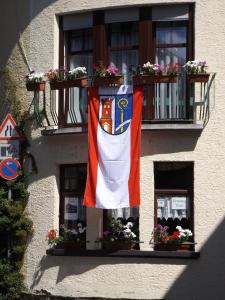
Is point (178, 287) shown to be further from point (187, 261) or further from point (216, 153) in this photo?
point (216, 153)

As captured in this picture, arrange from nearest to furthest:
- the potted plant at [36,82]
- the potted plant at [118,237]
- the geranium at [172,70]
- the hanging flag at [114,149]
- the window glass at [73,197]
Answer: the geranium at [172,70], the hanging flag at [114,149], the potted plant at [118,237], the potted plant at [36,82], the window glass at [73,197]

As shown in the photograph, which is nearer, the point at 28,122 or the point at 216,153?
the point at 216,153

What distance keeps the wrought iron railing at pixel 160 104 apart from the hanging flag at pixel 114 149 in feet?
1.48

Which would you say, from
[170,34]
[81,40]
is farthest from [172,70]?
[81,40]

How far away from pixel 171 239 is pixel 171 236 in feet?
0.23

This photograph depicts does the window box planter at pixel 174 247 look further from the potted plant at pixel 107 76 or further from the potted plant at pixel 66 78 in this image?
the potted plant at pixel 66 78

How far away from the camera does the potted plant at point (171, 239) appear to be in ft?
49.0

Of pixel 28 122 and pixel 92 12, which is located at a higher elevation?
pixel 92 12

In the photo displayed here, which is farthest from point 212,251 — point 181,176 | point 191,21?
point 191,21

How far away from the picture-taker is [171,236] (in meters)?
15.0

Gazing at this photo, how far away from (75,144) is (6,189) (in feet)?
5.99

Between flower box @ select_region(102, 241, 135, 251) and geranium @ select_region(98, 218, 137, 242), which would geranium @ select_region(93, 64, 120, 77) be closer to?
geranium @ select_region(98, 218, 137, 242)

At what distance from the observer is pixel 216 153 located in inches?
592

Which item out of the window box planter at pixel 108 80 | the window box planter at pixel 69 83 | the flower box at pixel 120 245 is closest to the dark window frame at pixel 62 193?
the flower box at pixel 120 245
